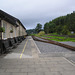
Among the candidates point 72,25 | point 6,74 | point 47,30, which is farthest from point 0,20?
point 47,30

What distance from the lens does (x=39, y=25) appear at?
148875 mm

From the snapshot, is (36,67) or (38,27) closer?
(36,67)

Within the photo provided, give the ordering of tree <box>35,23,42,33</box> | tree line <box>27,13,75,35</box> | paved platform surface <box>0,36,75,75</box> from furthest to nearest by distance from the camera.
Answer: tree <box>35,23,42,33</box>
tree line <box>27,13,75,35</box>
paved platform surface <box>0,36,75,75</box>

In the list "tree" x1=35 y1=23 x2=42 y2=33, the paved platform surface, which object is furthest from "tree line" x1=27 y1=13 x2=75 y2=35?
the paved platform surface

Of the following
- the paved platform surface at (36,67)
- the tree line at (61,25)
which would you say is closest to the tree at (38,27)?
the tree line at (61,25)

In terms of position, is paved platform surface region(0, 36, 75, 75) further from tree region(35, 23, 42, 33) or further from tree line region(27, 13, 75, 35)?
tree region(35, 23, 42, 33)

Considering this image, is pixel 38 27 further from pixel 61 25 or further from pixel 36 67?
pixel 36 67

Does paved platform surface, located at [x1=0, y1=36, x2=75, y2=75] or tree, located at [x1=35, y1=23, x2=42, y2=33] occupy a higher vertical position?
tree, located at [x1=35, y1=23, x2=42, y2=33]

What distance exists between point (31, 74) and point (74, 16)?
54.2 meters

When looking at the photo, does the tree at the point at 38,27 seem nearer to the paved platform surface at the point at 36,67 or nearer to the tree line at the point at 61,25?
the tree line at the point at 61,25

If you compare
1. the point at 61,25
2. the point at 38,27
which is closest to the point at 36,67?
the point at 61,25

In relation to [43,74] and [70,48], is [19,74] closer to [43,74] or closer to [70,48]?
[43,74]

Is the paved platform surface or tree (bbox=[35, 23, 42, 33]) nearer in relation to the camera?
the paved platform surface

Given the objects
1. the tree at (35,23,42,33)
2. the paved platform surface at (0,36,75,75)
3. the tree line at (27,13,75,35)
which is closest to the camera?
the paved platform surface at (0,36,75,75)
